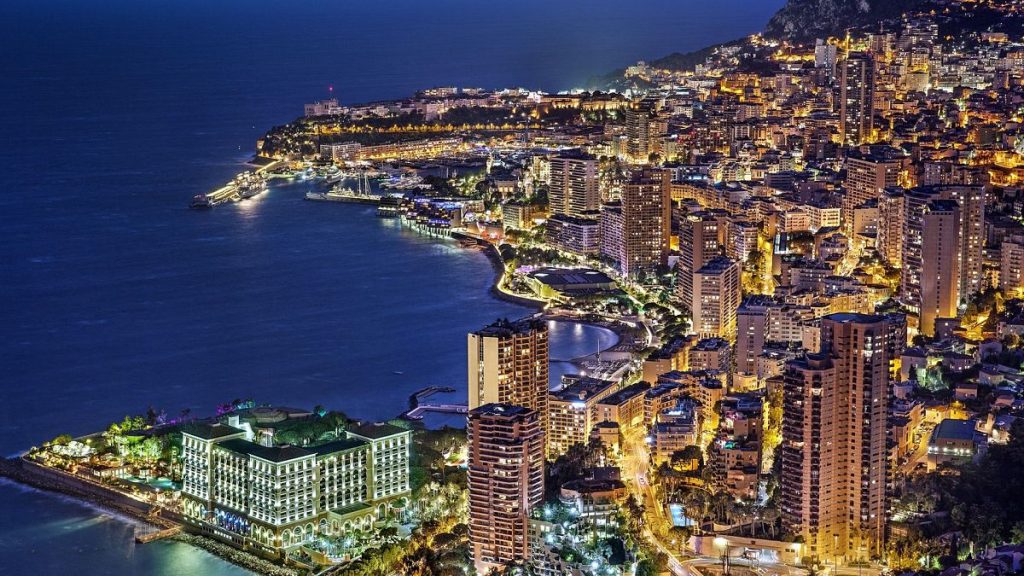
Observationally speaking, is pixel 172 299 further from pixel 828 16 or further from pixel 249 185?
pixel 828 16

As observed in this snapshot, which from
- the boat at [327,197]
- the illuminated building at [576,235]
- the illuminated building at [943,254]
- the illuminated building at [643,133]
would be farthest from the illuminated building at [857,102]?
the illuminated building at [943,254]

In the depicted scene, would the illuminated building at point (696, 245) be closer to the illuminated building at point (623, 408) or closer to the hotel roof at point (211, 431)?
the illuminated building at point (623, 408)

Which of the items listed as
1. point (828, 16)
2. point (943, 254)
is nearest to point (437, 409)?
point (943, 254)

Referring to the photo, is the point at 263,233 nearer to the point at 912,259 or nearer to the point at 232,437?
the point at 912,259

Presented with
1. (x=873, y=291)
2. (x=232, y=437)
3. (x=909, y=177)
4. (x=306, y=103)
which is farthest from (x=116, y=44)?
(x=232, y=437)

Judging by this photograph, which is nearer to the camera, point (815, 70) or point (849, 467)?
point (849, 467)

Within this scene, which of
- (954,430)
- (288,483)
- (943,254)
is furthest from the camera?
(943,254)
